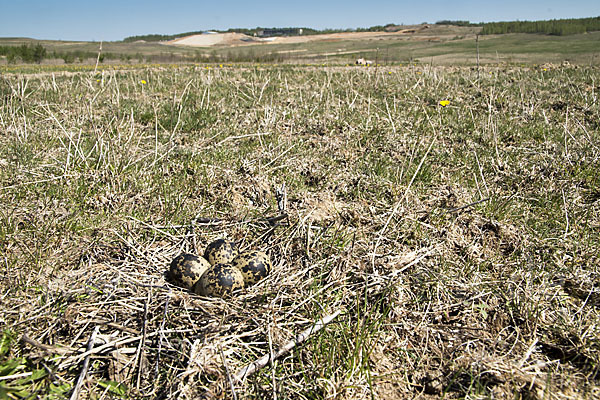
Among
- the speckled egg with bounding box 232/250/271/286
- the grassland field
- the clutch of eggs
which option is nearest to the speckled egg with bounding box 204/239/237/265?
the clutch of eggs

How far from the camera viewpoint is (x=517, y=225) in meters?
3.09

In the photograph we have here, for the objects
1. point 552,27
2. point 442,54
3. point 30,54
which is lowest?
point 442,54

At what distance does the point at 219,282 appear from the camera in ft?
7.24

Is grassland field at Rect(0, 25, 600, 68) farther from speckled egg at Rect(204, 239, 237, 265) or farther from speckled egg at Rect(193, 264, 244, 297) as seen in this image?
speckled egg at Rect(193, 264, 244, 297)

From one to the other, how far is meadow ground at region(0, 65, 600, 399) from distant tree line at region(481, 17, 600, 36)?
167 feet

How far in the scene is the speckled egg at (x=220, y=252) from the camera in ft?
8.30

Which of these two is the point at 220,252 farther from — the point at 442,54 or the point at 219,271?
the point at 442,54

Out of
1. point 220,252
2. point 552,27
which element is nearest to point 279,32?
point 552,27

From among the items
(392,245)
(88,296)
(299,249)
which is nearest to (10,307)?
(88,296)

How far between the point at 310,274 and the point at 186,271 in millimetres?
778

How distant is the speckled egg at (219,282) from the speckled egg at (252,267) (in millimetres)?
84

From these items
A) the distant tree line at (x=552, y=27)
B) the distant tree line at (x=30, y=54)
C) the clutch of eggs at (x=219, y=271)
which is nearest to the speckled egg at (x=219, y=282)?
the clutch of eggs at (x=219, y=271)

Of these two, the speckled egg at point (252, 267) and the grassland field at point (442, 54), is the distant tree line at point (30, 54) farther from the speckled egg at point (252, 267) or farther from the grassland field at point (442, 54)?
the speckled egg at point (252, 267)

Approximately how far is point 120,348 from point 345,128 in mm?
4129
